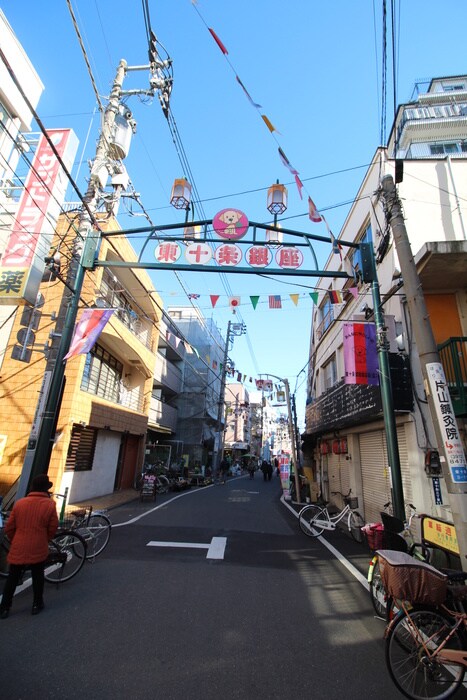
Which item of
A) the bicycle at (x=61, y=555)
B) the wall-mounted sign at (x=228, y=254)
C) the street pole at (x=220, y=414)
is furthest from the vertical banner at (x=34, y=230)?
the street pole at (x=220, y=414)

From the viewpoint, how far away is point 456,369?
267 inches

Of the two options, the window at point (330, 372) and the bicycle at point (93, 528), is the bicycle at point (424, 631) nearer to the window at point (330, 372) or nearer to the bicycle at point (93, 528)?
the bicycle at point (93, 528)

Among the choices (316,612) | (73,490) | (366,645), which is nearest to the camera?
(366,645)

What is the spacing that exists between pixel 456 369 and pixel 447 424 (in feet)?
9.11

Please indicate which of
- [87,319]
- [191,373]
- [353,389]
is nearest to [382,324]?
[353,389]

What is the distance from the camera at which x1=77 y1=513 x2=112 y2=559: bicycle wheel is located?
645 centimetres

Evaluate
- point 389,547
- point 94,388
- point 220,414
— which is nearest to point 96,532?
point 389,547

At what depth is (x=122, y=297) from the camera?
19.1 metres

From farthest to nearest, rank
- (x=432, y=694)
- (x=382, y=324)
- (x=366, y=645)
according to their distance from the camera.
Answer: (x=382, y=324) < (x=366, y=645) < (x=432, y=694)

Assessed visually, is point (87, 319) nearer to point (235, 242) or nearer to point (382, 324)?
point (235, 242)

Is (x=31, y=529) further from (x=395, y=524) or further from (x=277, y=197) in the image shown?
(x=277, y=197)

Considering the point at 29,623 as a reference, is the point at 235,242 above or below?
above

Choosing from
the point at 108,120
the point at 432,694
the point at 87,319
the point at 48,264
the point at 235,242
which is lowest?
the point at 432,694

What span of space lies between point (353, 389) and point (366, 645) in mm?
7267
